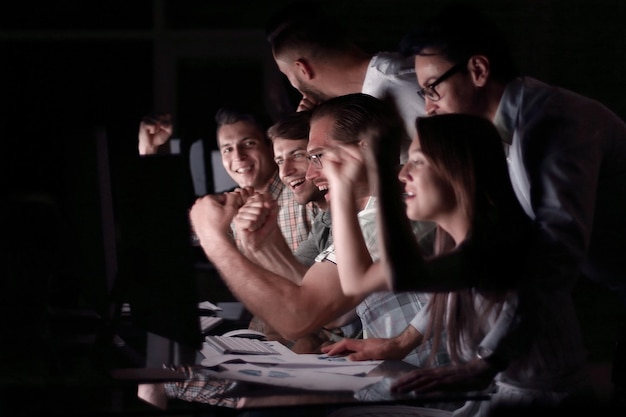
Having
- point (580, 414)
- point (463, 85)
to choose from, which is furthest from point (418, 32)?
point (580, 414)

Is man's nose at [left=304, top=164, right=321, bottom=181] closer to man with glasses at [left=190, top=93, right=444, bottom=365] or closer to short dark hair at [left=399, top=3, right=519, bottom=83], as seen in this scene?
man with glasses at [left=190, top=93, right=444, bottom=365]

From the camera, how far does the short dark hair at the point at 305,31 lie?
1842 mm

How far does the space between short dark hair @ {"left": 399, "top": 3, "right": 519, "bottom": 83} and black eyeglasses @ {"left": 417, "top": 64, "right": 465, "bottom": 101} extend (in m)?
0.01

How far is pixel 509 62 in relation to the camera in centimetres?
179

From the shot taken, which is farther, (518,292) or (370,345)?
(370,345)

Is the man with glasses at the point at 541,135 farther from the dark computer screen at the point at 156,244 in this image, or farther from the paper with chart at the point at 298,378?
the dark computer screen at the point at 156,244

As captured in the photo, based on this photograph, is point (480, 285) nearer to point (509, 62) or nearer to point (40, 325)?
point (509, 62)

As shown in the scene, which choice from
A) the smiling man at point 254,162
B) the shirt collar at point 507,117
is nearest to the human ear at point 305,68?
the smiling man at point 254,162

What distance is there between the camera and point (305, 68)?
6.05 ft

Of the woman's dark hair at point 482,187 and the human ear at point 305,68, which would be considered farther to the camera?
the human ear at point 305,68

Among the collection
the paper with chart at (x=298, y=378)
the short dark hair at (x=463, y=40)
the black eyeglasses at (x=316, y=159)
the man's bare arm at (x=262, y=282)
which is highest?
the short dark hair at (x=463, y=40)

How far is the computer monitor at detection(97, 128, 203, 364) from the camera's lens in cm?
176

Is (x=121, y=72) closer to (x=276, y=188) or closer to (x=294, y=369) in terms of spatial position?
(x=276, y=188)

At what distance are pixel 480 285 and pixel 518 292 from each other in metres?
0.07
